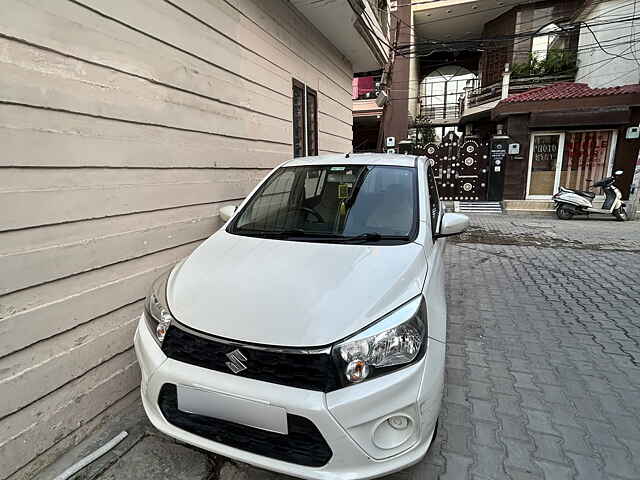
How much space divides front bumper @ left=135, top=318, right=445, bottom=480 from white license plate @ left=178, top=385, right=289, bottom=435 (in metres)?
0.03

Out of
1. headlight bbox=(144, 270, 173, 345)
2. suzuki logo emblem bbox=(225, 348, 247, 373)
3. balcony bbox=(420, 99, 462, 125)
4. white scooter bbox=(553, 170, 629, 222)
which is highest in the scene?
balcony bbox=(420, 99, 462, 125)

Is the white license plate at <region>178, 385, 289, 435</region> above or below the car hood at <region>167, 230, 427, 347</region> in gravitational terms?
below

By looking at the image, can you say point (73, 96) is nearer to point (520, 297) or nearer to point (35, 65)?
point (35, 65)

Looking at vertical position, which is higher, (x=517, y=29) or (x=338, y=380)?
(x=517, y=29)

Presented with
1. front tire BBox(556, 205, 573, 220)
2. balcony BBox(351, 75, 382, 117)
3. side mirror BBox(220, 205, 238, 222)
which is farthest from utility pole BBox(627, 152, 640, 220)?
side mirror BBox(220, 205, 238, 222)

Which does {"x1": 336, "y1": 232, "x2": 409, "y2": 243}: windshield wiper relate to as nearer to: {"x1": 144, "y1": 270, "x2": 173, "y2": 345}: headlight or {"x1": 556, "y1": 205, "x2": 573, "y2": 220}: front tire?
{"x1": 144, "y1": 270, "x2": 173, "y2": 345}: headlight

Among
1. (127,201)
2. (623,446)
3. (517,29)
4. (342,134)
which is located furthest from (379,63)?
(517,29)

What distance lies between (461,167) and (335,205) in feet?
38.3

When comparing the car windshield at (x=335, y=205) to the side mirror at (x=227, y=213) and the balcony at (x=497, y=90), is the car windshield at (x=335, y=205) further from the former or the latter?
the balcony at (x=497, y=90)

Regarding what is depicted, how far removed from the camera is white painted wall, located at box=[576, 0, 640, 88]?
12.4 meters

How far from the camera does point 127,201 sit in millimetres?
2430

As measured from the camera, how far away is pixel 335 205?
266 cm

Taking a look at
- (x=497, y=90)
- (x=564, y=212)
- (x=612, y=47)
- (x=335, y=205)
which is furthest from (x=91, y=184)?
(x=497, y=90)

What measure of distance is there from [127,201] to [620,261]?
707 cm
